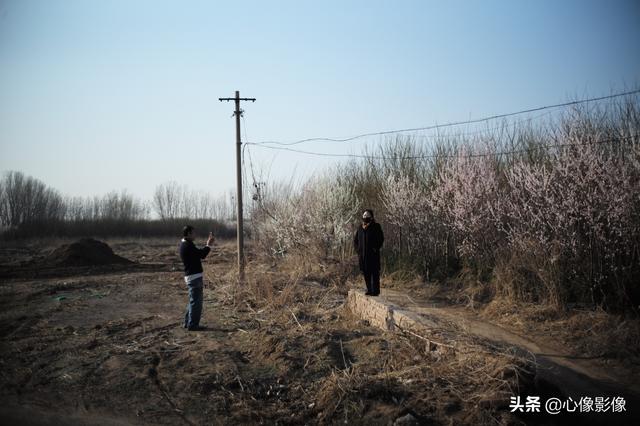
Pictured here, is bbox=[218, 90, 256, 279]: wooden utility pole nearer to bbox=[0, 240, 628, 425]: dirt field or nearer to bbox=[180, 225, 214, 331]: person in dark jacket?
bbox=[0, 240, 628, 425]: dirt field

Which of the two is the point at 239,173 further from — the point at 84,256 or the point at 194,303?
the point at 84,256

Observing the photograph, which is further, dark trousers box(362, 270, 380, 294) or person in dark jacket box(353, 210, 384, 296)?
dark trousers box(362, 270, 380, 294)

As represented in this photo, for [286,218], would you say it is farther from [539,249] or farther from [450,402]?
[450,402]

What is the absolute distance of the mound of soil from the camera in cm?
2073

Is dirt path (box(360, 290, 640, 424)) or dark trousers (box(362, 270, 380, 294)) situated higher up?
dark trousers (box(362, 270, 380, 294))

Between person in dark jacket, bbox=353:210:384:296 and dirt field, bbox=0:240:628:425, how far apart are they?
3.10 feet

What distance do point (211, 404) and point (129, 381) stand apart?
149 centimetres

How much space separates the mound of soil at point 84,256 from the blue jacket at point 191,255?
15.2 meters

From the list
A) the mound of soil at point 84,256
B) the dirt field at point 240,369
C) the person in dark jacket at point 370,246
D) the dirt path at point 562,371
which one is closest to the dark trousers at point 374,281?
the person in dark jacket at point 370,246

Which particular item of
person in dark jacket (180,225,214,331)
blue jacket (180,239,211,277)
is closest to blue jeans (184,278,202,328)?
person in dark jacket (180,225,214,331)

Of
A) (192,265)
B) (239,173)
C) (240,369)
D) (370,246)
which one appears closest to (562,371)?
(370,246)

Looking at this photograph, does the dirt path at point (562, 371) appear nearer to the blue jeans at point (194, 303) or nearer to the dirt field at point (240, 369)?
the dirt field at point (240, 369)

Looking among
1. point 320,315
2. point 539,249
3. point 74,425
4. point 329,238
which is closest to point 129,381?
point 74,425

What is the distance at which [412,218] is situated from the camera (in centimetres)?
1411
